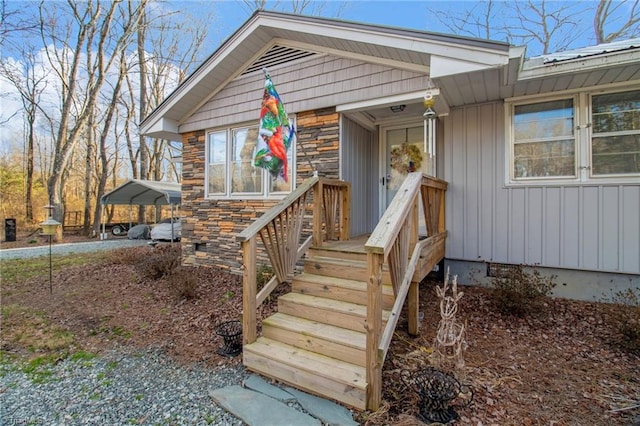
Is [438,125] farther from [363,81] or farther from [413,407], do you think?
[413,407]

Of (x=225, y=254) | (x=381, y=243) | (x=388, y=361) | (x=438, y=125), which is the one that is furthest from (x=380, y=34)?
(x=225, y=254)

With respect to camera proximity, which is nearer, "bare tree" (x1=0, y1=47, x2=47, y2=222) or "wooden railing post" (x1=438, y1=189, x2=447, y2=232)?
"wooden railing post" (x1=438, y1=189, x2=447, y2=232)

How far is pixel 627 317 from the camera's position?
3344mm

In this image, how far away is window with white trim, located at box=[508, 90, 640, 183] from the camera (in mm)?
4055

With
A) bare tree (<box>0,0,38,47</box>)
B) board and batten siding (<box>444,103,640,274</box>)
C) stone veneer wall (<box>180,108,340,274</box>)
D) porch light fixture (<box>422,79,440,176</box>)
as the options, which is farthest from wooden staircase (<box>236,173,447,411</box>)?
bare tree (<box>0,0,38,47</box>)

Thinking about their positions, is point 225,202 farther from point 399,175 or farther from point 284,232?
point 399,175

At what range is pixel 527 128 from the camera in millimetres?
4531

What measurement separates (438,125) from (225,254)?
4.71 m

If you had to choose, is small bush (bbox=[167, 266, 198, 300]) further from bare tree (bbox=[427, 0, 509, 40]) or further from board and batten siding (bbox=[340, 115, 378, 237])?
bare tree (bbox=[427, 0, 509, 40])

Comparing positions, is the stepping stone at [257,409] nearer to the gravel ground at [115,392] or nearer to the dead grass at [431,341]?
the gravel ground at [115,392]

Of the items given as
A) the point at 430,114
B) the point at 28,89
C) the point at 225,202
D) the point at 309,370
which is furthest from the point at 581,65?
the point at 28,89

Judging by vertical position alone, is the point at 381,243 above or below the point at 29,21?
below

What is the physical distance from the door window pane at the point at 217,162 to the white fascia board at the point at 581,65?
5226mm

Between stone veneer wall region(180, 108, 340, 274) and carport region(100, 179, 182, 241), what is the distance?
14.9 ft
